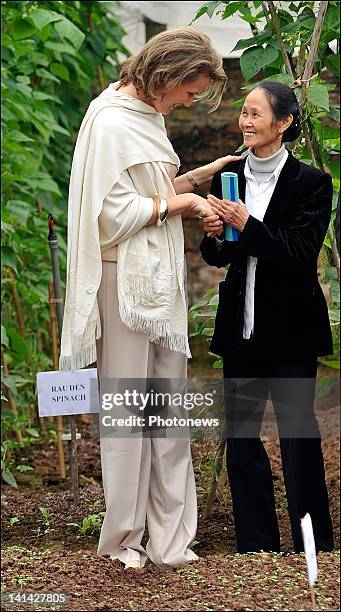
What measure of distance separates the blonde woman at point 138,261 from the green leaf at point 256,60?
15.0 inches

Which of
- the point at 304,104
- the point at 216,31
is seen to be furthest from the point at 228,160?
the point at 216,31

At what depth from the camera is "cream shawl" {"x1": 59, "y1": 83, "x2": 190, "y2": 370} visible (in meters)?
3.35

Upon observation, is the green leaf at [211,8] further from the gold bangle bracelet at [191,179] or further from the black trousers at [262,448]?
the black trousers at [262,448]

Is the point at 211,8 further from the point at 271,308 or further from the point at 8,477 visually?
the point at 8,477

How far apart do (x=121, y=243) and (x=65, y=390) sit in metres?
0.95

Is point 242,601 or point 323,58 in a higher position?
point 323,58

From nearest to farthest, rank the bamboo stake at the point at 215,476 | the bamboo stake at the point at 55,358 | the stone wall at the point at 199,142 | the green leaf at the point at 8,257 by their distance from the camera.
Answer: the bamboo stake at the point at 215,476 < the bamboo stake at the point at 55,358 < the green leaf at the point at 8,257 < the stone wall at the point at 199,142

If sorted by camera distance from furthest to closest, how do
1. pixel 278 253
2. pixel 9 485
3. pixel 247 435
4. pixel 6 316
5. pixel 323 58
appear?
pixel 6 316
pixel 9 485
pixel 323 58
pixel 247 435
pixel 278 253

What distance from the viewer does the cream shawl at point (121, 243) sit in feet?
11.0

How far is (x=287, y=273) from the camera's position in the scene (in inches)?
135

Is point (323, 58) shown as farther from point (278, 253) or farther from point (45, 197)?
point (45, 197)

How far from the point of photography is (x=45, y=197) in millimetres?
5961

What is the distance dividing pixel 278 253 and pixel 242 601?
36.3 inches

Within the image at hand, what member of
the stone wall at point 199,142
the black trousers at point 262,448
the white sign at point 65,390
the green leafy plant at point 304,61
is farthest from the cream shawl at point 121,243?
the stone wall at point 199,142
